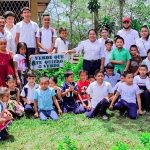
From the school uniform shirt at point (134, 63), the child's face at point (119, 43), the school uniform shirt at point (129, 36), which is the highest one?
the school uniform shirt at point (129, 36)

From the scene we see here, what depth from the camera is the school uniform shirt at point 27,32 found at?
→ 318 inches

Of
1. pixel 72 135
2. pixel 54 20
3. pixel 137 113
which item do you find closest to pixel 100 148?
pixel 72 135

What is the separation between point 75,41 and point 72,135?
25.1 m

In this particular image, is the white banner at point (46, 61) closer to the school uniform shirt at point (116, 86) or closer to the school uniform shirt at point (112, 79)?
the school uniform shirt at point (112, 79)

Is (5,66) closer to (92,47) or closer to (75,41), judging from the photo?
(92,47)

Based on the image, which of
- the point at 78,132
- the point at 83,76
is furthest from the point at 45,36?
the point at 78,132

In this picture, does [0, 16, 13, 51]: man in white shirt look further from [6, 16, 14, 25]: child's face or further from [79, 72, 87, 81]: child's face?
[79, 72, 87, 81]: child's face

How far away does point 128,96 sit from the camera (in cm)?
755

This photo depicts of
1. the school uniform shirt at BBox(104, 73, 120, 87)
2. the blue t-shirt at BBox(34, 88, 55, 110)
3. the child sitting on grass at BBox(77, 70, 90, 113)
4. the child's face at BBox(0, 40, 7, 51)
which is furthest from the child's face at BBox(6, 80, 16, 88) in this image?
the school uniform shirt at BBox(104, 73, 120, 87)

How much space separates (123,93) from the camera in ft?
24.9

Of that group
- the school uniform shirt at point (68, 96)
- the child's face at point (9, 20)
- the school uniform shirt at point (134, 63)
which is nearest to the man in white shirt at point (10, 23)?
the child's face at point (9, 20)

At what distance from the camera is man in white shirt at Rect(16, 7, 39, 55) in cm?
807

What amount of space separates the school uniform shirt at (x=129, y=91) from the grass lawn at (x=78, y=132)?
1.18 feet

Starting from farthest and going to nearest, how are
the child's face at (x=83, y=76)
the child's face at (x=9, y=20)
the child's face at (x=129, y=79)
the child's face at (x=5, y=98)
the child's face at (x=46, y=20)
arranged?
1. the child's face at (x=46, y=20)
2. the child's face at (x=9, y=20)
3. the child's face at (x=83, y=76)
4. the child's face at (x=129, y=79)
5. the child's face at (x=5, y=98)
